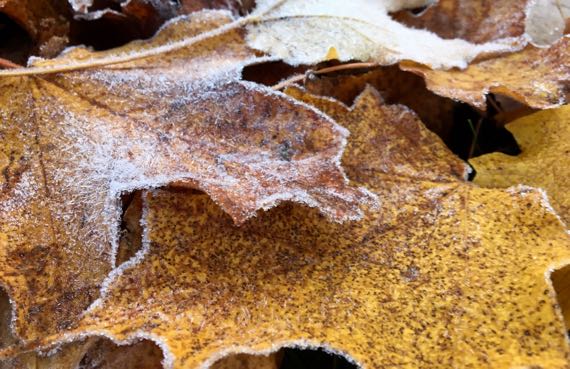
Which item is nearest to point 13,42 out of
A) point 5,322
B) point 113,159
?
point 113,159

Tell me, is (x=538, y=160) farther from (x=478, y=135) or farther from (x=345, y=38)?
(x=345, y=38)

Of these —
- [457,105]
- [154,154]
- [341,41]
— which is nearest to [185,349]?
[154,154]

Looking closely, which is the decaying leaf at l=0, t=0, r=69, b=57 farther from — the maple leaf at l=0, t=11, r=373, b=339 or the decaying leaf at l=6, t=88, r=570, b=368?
the decaying leaf at l=6, t=88, r=570, b=368

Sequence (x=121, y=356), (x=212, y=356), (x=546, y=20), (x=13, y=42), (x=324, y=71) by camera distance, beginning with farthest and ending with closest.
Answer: (x=546, y=20) → (x=13, y=42) → (x=324, y=71) → (x=121, y=356) → (x=212, y=356)

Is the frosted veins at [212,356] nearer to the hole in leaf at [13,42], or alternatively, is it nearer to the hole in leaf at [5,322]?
the hole in leaf at [5,322]

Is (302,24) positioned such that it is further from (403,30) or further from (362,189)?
(362,189)

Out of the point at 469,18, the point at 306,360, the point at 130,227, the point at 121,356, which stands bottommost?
the point at 306,360

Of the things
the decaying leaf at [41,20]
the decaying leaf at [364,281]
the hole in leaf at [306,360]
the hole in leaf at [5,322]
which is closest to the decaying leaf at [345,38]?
the decaying leaf at [364,281]
